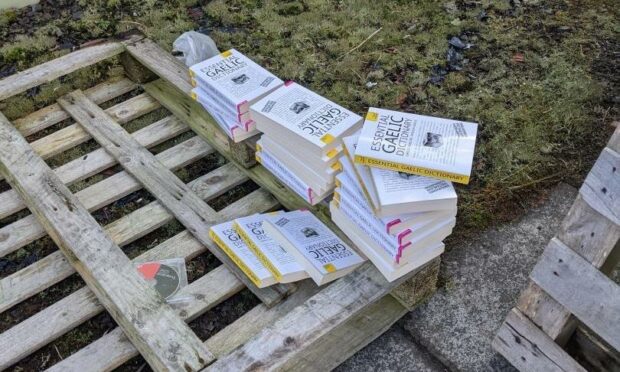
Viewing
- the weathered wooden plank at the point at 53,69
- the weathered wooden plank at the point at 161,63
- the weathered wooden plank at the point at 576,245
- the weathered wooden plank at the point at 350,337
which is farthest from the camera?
the weathered wooden plank at the point at 53,69

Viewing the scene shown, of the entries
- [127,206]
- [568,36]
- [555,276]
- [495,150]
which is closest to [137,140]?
[127,206]

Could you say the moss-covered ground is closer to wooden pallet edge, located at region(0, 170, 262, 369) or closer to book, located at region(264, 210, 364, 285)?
wooden pallet edge, located at region(0, 170, 262, 369)

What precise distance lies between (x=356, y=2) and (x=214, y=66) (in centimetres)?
211

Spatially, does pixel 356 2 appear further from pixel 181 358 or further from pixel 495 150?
pixel 181 358

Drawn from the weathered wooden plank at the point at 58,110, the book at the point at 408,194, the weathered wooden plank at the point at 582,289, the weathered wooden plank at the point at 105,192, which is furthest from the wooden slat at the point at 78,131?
the weathered wooden plank at the point at 582,289

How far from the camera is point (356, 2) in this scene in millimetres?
4875

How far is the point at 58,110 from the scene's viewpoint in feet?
12.4

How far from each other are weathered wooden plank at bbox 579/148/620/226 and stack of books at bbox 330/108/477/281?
0.45 metres

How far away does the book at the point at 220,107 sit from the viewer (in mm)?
2916

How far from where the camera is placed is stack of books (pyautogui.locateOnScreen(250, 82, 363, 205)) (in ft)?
8.45

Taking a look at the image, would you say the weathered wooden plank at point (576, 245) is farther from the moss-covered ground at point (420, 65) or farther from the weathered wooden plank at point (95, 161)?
the weathered wooden plank at point (95, 161)

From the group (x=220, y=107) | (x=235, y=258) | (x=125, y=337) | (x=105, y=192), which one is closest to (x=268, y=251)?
(x=235, y=258)

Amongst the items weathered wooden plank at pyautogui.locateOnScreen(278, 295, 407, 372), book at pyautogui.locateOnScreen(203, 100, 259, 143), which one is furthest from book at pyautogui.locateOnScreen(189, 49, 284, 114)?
weathered wooden plank at pyautogui.locateOnScreen(278, 295, 407, 372)

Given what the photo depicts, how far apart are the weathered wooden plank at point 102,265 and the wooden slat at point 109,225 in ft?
0.39
